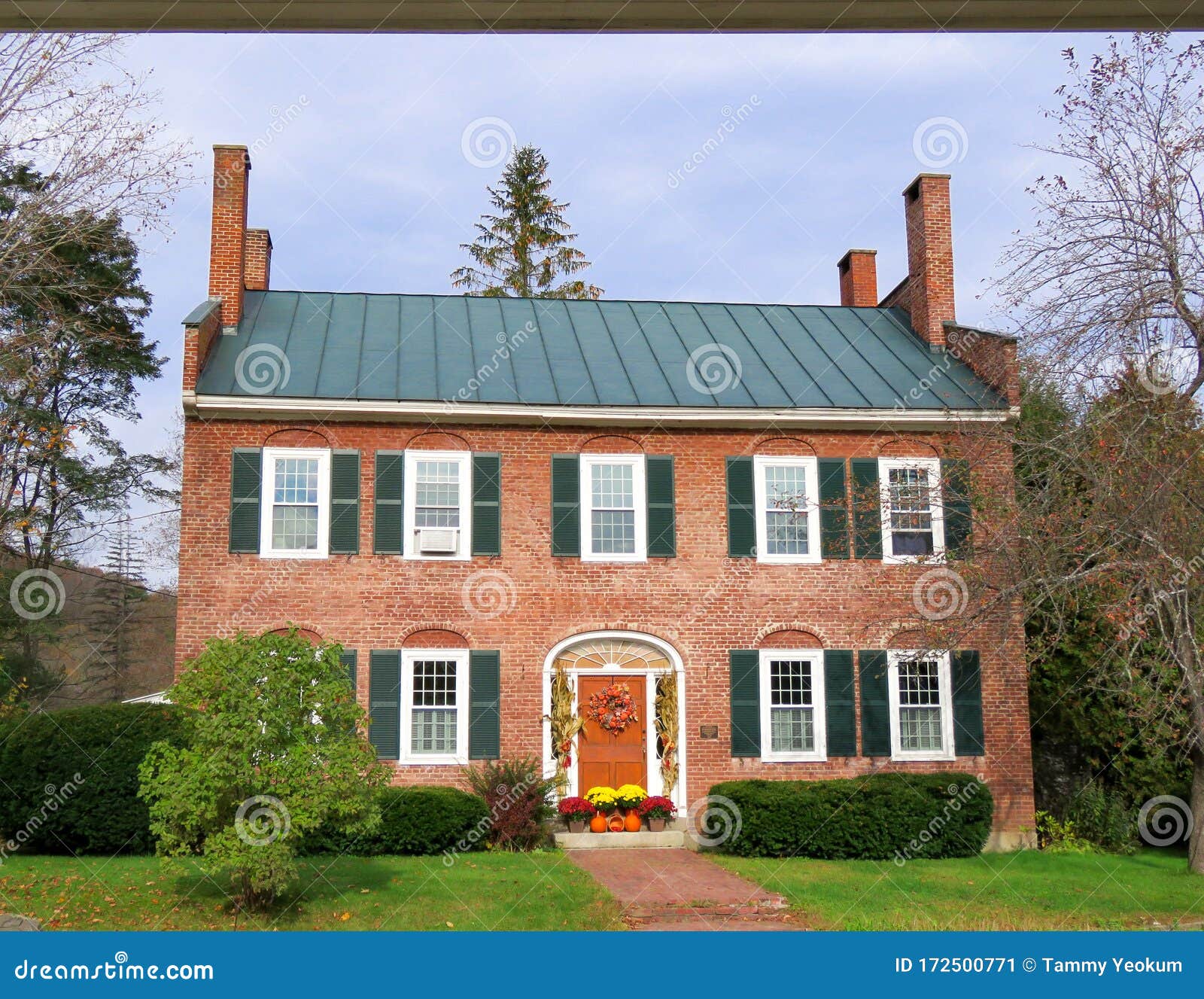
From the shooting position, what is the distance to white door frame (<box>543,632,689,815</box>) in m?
18.2

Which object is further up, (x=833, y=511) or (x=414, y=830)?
(x=833, y=511)

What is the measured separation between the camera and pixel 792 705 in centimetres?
1867

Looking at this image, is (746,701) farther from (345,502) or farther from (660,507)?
(345,502)

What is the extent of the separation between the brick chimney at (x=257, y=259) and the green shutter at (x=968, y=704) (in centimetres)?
1397

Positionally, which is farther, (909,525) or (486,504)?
(909,525)

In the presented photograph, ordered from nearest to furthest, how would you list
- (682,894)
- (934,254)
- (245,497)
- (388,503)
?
(682,894), (245,497), (388,503), (934,254)

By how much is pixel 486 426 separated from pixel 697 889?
8053 millimetres

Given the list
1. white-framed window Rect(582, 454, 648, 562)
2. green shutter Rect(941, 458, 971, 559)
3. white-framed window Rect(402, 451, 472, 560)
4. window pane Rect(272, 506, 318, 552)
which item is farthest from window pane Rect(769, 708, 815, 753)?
window pane Rect(272, 506, 318, 552)

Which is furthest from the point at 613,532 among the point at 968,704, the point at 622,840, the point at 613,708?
the point at 968,704

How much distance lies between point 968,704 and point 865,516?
3404mm

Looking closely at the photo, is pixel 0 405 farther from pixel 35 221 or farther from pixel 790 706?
pixel 790 706

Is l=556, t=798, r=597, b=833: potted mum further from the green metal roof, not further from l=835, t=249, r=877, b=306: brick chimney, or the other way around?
l=835, t=249, r=877, b=306: brick chimney

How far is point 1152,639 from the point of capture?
15484 millimetres

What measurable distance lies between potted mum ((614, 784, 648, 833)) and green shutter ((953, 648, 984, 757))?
Result: 17.0 feet
